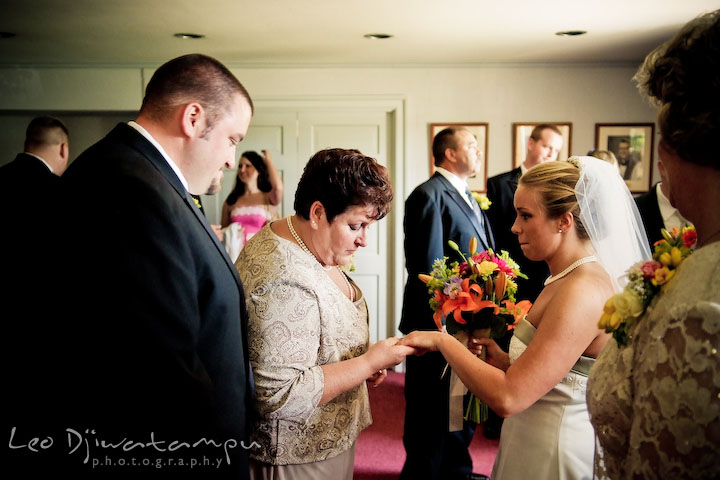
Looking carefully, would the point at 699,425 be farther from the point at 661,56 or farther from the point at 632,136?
the point at 632,136

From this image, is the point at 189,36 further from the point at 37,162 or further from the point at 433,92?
the point at 433,92

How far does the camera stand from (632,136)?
646 centimetres

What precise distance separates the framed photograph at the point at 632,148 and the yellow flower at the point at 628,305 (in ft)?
18.8

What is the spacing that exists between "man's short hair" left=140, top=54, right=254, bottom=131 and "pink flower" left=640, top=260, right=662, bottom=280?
96 centimetres

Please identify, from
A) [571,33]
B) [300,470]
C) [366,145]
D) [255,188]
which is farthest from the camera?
[366,145]

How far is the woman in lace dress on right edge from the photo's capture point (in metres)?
0.96

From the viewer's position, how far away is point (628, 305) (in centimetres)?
117

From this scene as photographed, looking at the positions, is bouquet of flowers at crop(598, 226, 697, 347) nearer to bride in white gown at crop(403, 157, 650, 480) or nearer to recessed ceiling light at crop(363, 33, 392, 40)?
bride in white gown at crop(403, 157, 650, 480)

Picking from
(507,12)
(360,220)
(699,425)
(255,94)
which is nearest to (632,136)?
(507,12)

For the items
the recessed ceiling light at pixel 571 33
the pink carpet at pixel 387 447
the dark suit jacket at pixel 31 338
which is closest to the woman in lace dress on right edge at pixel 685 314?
the dark suit jacket at pixel 31 338

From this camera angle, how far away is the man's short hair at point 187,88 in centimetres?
146

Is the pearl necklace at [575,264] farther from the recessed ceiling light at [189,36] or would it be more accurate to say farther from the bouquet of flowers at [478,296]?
the recessed ceiling light at [189,36]

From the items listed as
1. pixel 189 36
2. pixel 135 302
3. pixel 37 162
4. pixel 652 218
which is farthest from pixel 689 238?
pixel 189 36

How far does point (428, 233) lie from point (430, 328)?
593mm
